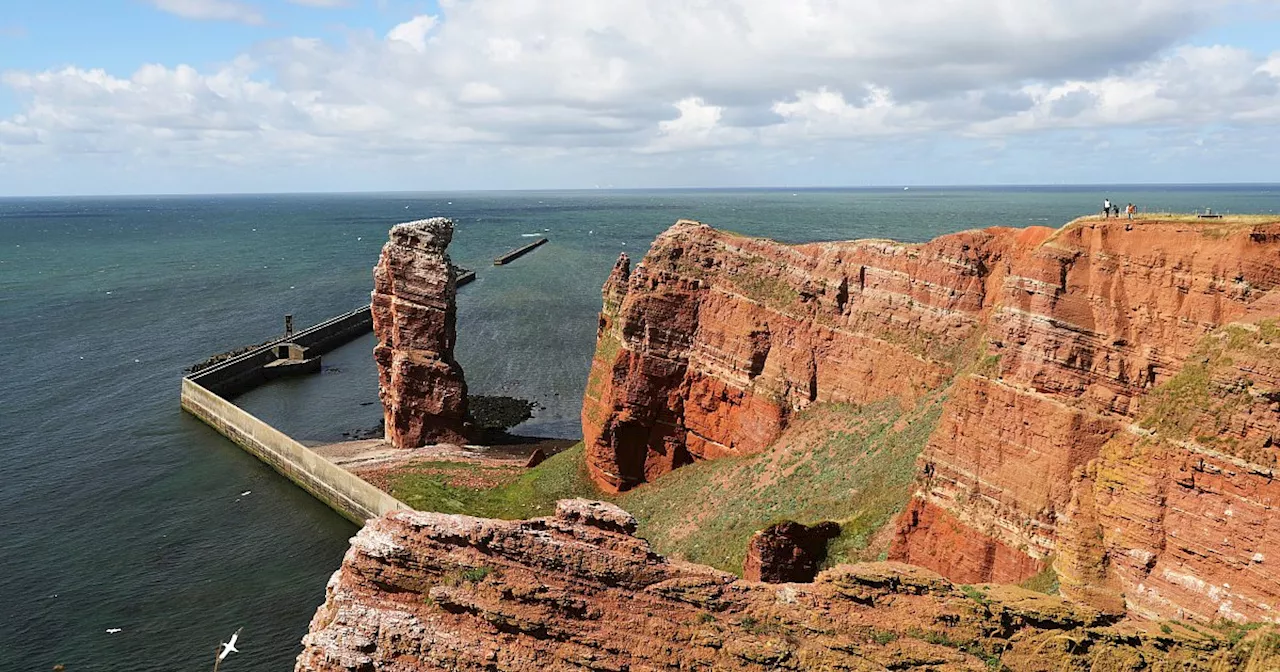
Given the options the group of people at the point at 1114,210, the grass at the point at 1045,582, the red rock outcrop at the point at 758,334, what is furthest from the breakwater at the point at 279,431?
the group of people at the point at 1114,210

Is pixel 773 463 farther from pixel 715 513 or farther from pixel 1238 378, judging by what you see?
pixel 1238 378

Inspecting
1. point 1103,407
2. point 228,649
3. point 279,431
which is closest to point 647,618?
point 1103,407

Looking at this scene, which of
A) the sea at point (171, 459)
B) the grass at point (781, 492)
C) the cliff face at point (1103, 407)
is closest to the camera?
the cliff face at point (1103, 407)

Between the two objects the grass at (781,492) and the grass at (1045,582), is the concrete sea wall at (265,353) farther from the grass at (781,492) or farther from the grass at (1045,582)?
the grass at (1045,582)

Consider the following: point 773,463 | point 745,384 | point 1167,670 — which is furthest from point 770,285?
point 1167,670

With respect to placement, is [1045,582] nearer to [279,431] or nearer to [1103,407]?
[1103,407]

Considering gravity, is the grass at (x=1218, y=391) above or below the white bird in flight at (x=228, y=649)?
above
